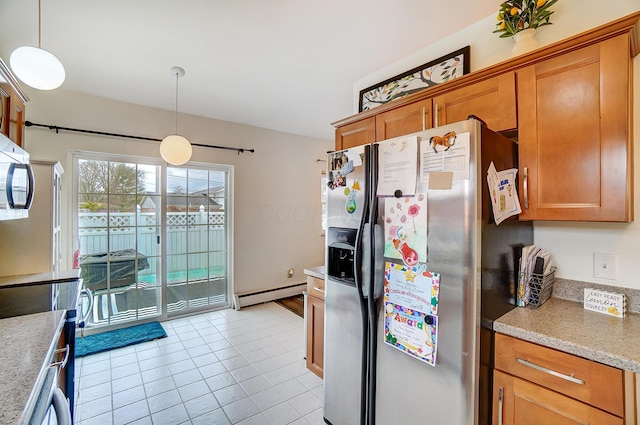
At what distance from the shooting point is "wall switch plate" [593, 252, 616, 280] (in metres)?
1.44

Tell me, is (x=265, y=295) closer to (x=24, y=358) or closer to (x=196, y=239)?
(x=196, y=239)

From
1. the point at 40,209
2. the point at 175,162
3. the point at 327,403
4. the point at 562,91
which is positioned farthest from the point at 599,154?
the point at 40,209

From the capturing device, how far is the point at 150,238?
3561mm

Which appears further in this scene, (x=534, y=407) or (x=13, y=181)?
(x=13, y=181)

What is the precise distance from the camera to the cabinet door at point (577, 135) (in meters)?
1.19

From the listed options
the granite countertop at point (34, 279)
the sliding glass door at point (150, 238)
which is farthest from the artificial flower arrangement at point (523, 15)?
the sliding glass door at point (150, 238)

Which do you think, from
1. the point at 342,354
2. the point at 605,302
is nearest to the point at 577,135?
the point at 605,302

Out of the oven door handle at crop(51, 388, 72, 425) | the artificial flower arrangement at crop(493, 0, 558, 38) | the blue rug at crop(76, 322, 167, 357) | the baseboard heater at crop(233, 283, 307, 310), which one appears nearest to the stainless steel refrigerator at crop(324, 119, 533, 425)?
the artificial flower arrangement at crop(493, 0, 558, 38)

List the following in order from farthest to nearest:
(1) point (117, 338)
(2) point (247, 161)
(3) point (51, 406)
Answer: (2) point (247, 161)
(1) point (117, 338)
(3) point (51, 406)

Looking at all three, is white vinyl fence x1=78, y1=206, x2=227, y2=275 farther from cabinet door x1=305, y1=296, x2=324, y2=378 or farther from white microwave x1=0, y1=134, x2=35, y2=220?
cabinet door x1=305, y1=296, x2=324, y2=378

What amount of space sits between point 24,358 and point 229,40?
2.13 metres

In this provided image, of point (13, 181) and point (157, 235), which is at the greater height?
point (13, 181)

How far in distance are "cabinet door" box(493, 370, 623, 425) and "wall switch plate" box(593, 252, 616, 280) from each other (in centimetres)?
74

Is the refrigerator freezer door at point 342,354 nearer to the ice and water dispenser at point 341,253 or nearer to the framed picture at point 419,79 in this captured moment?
the ice and water dispenser at point 341,253
